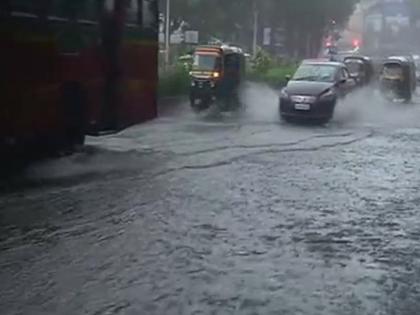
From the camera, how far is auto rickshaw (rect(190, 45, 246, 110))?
34281 millimetres

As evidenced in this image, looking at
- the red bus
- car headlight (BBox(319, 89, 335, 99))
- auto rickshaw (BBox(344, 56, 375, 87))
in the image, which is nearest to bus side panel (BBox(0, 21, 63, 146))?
the red bus

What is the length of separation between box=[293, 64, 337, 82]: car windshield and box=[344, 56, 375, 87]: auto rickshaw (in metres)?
11.6

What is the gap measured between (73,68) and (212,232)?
237 inches

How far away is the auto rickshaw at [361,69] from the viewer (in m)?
44.0

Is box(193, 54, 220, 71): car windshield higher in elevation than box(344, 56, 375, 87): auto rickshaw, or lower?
higher

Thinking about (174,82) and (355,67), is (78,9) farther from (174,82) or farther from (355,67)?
(355,67)

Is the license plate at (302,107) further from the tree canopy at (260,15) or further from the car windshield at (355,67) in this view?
the tree canopy at (260,15)

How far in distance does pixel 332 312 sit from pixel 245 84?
110 ft

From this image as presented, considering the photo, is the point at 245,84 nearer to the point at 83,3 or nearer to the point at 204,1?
the point at 204,1

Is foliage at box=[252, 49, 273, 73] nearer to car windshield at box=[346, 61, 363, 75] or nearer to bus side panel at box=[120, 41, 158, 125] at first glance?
car windshield at box=[346, 61, 363, 75]

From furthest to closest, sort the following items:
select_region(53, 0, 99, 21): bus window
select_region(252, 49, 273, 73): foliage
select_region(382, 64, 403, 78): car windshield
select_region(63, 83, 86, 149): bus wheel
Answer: select_region(252, 49, 273, 73): foliage
select_region(382, 64, 403, 78): car windshield
select_region(63, 83, 86, 149): bus wheel
select_region(53, 0, 99, 21): bus window

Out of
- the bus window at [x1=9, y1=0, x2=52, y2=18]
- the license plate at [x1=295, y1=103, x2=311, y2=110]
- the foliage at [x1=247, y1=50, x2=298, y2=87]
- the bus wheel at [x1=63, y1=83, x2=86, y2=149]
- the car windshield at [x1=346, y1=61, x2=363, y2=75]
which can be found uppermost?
the bus window at [x1=9, y1=0, x2=52, y2=18]

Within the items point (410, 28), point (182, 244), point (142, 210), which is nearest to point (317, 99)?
point (142, 210)

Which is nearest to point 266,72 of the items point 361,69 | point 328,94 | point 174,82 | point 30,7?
point 361,69
